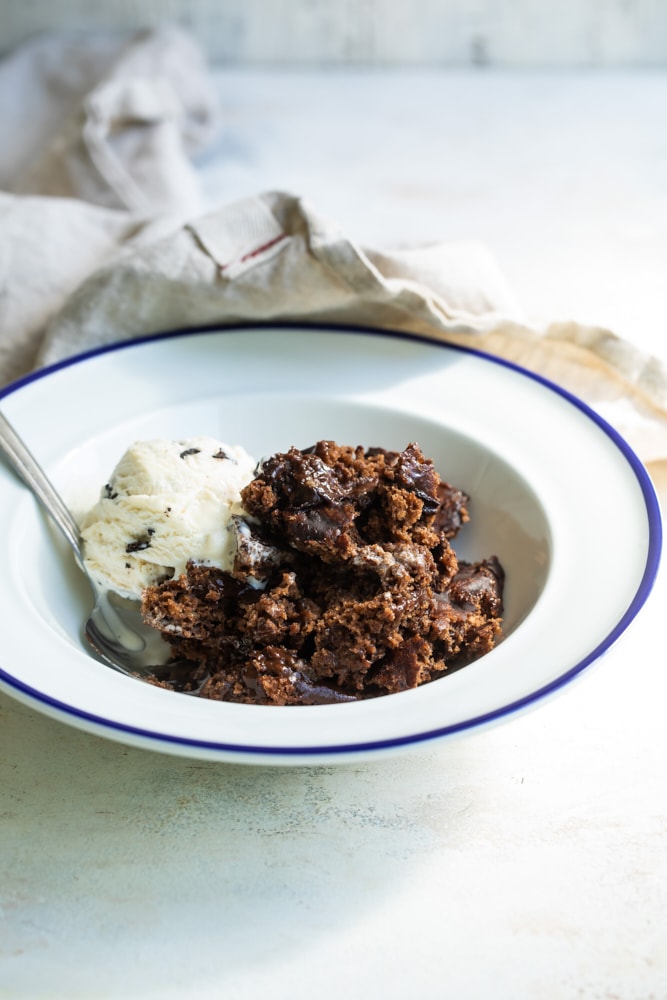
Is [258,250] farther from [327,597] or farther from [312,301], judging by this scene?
[327,597]

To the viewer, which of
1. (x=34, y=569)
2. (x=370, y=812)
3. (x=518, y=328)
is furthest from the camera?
(x=518, y=328)

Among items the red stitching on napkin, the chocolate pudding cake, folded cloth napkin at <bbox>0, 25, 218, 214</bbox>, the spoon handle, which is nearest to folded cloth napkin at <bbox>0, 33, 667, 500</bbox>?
the red stitching on napkin

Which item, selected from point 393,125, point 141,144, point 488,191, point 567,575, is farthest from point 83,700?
point 393,125

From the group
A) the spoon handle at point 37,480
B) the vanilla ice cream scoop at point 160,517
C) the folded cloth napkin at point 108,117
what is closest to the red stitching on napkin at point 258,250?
the vanilla ice cream scoop at point 160,517

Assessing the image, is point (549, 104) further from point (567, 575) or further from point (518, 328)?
point (567, 575)

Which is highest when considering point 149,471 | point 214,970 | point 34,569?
point 149,471

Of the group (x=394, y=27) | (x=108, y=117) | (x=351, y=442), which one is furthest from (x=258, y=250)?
(x=394, y=27)

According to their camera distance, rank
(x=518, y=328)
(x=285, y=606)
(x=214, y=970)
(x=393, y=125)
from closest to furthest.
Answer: (x=214, y=970) → (x=285, y=606) → (x=518, y=328) → (x=393, y=125)
